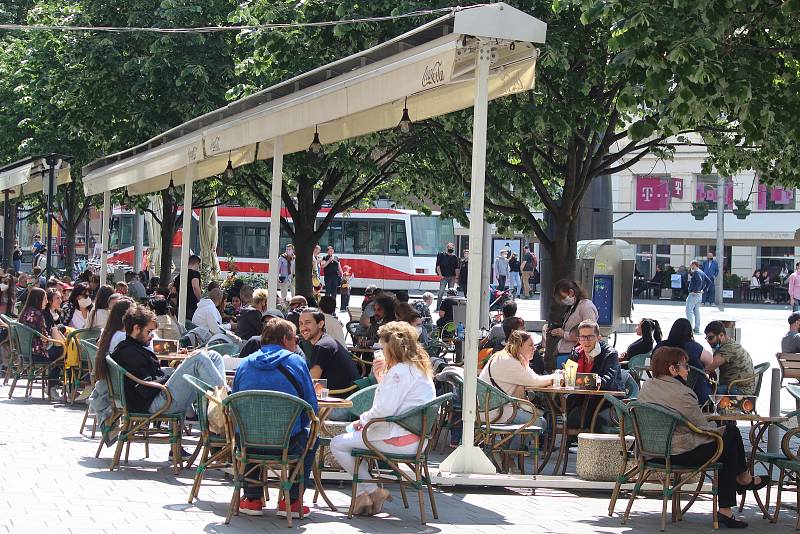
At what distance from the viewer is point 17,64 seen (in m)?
30.2

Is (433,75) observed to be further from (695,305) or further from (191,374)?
(695,305)

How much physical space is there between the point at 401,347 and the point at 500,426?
87.7 inches

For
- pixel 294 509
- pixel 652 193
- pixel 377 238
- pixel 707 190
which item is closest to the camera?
pixel 294 509

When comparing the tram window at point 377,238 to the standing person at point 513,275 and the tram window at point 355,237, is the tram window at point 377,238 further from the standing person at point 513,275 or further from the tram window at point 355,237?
the standing person at point 513,275

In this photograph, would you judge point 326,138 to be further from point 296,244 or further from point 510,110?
point 296,244

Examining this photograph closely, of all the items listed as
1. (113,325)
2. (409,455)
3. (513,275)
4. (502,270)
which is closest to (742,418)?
(409,455)

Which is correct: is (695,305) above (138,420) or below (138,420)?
above

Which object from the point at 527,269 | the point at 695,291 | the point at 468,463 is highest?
the point at 527,269

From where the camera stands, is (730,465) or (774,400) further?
(774,400)

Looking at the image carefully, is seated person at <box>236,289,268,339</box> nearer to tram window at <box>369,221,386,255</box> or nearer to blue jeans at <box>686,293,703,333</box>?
blue jeans at <box>686,293,703,333</box>

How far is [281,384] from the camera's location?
8.45 metres

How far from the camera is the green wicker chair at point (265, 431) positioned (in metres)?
8.20

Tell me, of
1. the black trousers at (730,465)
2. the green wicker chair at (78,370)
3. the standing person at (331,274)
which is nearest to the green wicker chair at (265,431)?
the black trousers at (730,465)

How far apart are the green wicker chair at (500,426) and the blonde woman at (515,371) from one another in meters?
0.25
